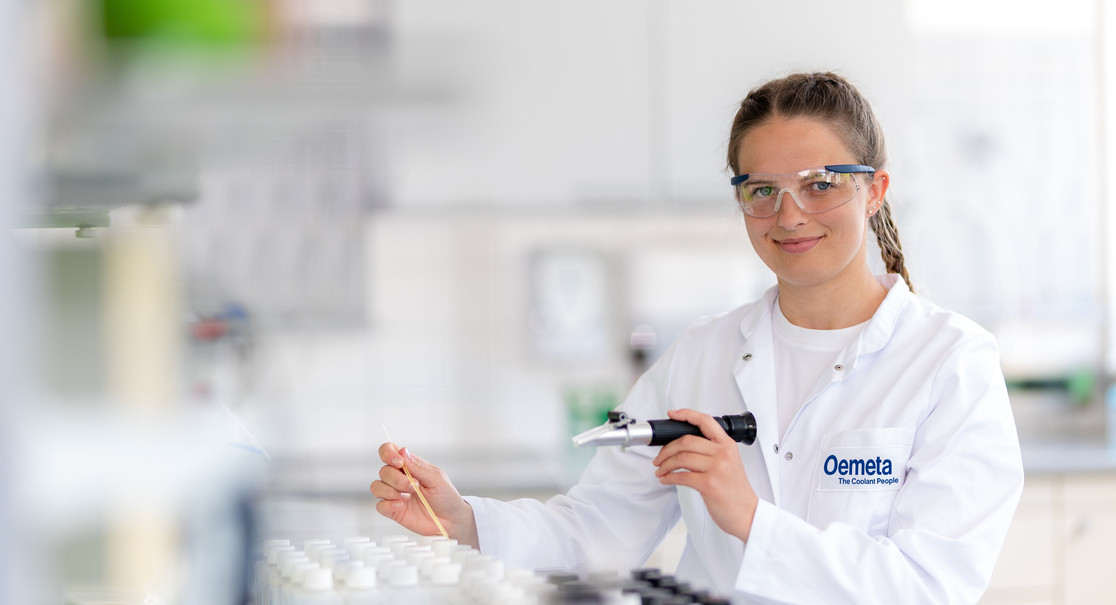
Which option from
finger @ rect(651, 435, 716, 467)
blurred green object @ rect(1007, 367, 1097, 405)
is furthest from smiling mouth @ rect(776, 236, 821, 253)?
blurred green object @ rect(1007, 367, 1097, 405)

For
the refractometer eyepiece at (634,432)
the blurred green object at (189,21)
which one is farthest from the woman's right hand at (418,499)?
the blurred green object at (189,21)

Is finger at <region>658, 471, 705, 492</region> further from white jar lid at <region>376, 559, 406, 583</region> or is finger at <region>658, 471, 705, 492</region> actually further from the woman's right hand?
white jar lid at <region>376, 559, 406, 583</region>

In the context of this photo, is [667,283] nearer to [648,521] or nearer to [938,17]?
[938,17]

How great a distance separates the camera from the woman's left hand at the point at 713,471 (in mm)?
1188

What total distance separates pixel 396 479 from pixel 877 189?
2.43ft

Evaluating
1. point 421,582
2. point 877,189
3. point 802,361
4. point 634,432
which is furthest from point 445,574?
point 877,189

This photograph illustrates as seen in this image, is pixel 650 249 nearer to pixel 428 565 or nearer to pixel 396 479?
pixel 396 479

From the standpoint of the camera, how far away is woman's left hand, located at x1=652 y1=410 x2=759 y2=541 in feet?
3.90

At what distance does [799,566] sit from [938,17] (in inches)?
104

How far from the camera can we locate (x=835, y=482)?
1348 mm

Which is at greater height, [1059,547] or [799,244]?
[799,244]

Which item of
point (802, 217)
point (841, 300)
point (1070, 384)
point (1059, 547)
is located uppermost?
point (802, 217)

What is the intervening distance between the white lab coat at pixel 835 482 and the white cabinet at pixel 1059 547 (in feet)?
5.04

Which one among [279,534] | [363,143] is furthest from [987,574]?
[363,143]
